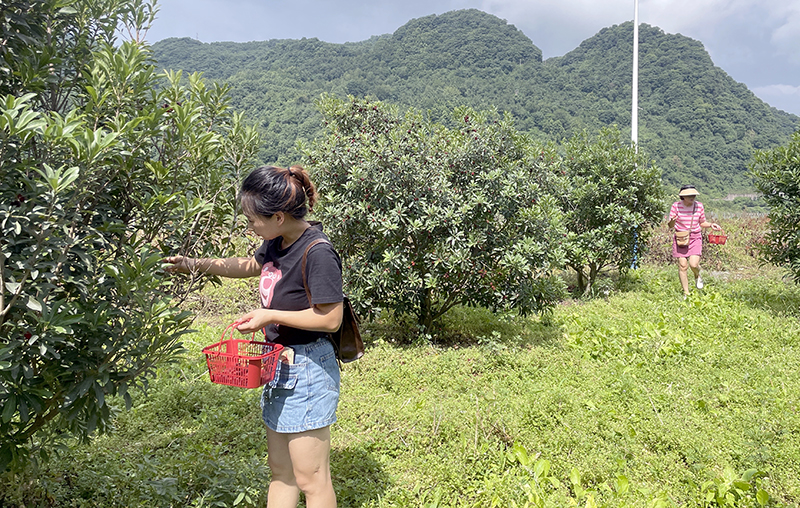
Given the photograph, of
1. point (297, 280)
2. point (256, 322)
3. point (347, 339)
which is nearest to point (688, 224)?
point (347, 339)

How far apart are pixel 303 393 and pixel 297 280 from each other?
1.56 ft

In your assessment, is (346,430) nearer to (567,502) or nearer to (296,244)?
(567,502)

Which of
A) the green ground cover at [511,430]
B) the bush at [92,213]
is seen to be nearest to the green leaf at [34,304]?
the bush at [92,213]

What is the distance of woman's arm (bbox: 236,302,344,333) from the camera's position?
6.50 feet

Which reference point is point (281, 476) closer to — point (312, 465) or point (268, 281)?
point (312, 465)

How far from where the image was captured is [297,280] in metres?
2.10

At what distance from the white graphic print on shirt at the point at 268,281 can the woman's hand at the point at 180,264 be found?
1.22ft

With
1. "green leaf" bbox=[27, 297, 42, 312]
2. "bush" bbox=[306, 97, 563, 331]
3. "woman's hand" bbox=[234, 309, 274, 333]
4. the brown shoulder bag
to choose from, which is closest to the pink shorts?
"bush" bbox=[306, 97, 563, 331]

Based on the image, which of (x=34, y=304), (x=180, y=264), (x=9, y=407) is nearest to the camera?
(x=34, y=304)

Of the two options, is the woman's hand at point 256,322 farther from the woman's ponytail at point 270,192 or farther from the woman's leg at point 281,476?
the woman's leg at point 281,476

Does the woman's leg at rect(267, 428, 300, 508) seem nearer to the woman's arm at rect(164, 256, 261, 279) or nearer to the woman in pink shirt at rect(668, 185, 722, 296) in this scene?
the woman's arm at rect(164, 256, 261, 279)

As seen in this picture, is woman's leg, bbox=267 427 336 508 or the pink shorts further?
the pink shorts

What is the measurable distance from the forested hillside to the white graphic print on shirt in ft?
96.7

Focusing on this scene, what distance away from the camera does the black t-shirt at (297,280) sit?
2020mm
